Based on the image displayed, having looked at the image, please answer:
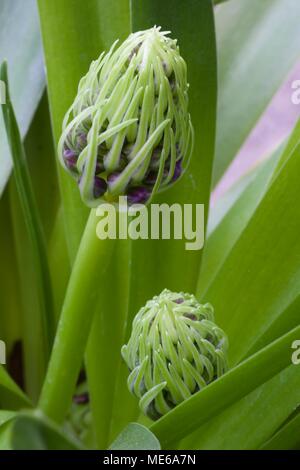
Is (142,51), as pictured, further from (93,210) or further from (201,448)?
(201,448)

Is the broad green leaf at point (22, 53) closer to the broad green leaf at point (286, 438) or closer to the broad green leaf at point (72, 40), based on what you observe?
the broad green leaf at point (72, 40)

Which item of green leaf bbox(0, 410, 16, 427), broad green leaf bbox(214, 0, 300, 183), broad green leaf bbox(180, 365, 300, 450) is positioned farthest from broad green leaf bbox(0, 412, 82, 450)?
broad green leaf bbox(214, 0, 300, 183)

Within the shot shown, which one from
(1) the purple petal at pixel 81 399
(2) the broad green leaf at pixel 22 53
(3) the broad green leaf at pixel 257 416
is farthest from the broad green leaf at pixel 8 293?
(3) the broad green leaf at pixel 257 416

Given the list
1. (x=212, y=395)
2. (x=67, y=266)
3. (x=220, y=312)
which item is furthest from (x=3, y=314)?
(x=212, y=395)

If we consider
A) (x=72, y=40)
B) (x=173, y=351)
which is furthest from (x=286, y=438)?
(x=72, y=40)

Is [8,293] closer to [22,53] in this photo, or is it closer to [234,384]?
[22,53]

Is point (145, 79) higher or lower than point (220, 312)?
higher

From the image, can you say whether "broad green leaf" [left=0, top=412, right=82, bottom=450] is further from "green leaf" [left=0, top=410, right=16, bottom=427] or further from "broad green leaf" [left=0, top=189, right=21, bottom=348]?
"broad green leaf" [left=0, top=189, right=21, bottom=348]
